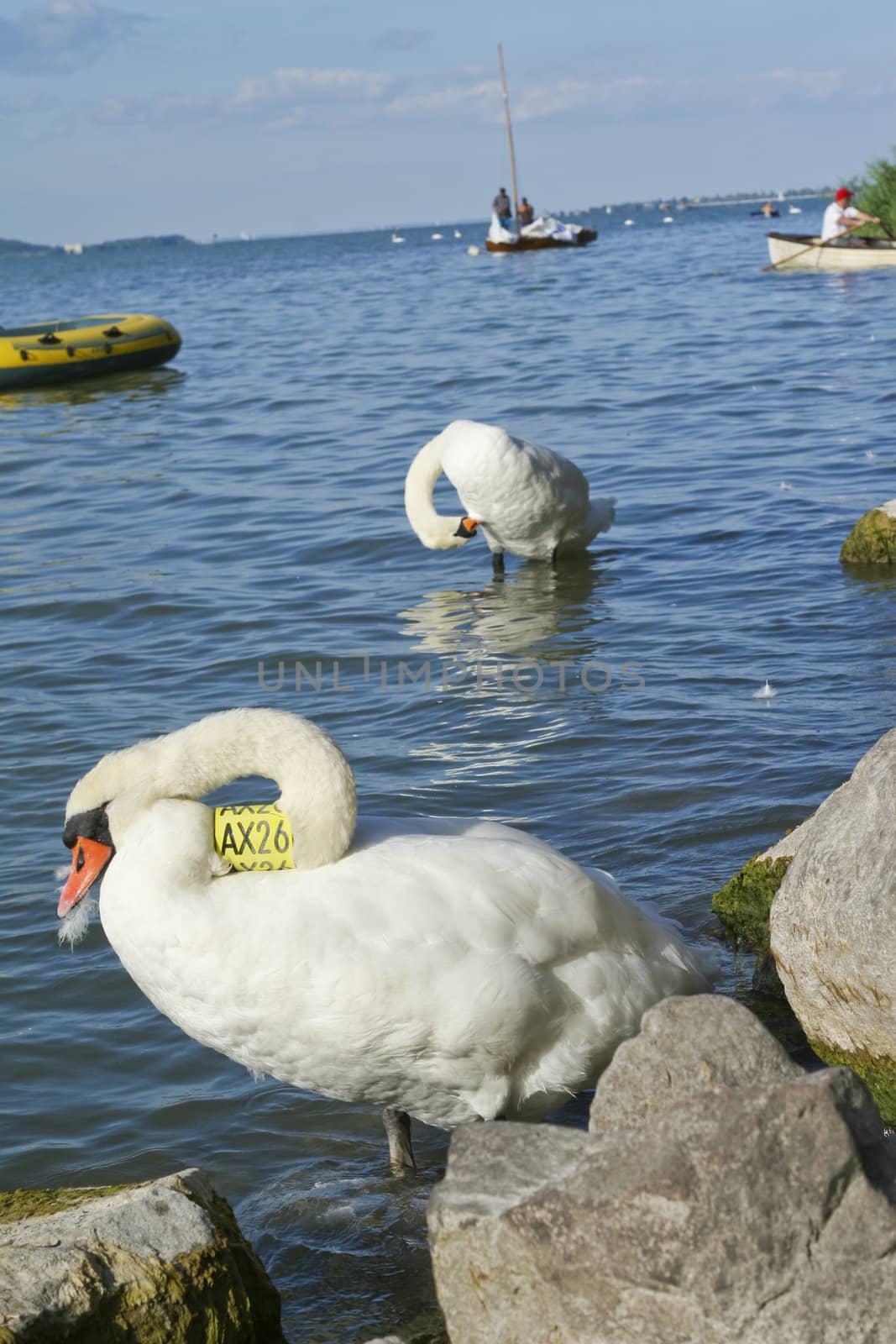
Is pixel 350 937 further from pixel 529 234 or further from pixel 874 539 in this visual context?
pixel 529 234

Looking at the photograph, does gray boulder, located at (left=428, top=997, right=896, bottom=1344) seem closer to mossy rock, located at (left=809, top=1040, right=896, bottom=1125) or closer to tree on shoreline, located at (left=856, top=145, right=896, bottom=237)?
mossy rock, located at (left=809, top=1040, right=896, bottom=1125)

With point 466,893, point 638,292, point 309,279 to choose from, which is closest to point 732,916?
point 466,893

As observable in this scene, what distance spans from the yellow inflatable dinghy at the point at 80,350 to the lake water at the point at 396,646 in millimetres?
3203

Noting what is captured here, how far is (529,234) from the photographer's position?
59.5m

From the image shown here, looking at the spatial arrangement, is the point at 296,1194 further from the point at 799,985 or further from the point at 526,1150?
the point at 526,1150

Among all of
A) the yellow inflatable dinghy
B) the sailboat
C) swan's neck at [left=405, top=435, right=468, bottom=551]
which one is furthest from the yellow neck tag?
the sailboat

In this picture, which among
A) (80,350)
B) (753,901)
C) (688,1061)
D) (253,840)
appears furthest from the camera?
(80,350)

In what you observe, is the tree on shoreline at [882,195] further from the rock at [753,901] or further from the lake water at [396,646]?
the rock at [753,901]

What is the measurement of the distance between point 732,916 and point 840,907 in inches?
52.0

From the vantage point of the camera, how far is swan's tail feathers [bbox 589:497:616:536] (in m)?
11.5

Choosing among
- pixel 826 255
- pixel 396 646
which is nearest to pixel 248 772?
pixel 396 646

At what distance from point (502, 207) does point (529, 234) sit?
2.52m

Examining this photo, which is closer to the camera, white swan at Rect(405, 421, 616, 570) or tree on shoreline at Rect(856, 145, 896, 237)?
white swan at Rect(405, 421, 616, 570)

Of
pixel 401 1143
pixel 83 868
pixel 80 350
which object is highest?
pixel 80 350
